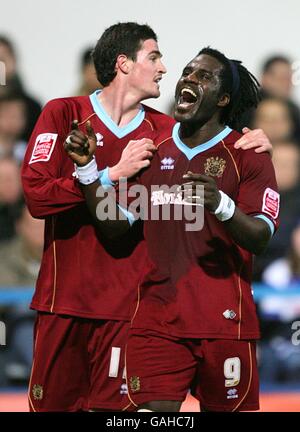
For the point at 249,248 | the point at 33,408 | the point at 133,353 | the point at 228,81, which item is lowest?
the point at 33,408

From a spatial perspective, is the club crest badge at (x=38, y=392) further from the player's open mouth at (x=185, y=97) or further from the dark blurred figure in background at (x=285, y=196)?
the dark blurred figure in background at (x=285, y=196)

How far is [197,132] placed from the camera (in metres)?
4.52

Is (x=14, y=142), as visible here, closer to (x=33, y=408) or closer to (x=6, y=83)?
(x=6, y=83)

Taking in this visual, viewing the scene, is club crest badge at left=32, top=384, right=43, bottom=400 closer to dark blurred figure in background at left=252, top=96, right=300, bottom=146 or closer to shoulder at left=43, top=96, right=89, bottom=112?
shoulder at left=43, top=96, right=89, bottom=112

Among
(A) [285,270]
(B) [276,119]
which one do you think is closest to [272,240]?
(A) [285,270]

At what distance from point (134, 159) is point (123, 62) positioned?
72 cm

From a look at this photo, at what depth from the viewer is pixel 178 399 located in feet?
14.1

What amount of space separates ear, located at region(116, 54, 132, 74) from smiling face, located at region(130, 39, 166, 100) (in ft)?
0.06

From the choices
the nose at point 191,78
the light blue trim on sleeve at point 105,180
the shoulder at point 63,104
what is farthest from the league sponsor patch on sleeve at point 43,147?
Answer: the nose at point 191,78

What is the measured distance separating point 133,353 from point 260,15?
3.87 meters

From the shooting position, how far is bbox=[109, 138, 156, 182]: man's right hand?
14.7ft

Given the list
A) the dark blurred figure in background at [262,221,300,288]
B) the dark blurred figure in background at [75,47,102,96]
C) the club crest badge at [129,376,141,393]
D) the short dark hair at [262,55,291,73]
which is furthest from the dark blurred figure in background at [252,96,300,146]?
the club crest badge at [129,376,141,393]

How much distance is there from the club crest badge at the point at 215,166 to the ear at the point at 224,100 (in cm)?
26
